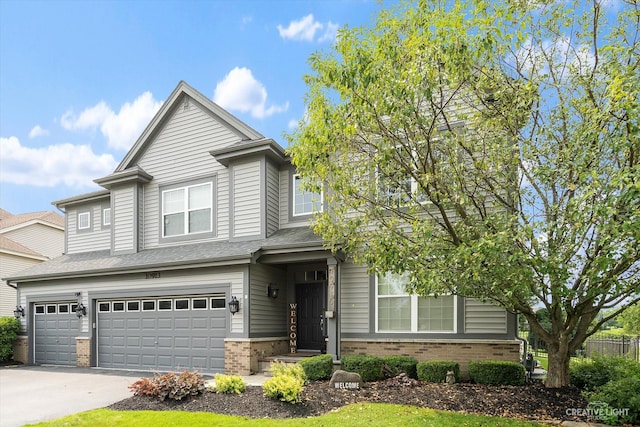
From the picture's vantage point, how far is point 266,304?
40.1 feet

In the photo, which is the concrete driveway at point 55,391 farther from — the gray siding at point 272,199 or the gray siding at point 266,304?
the gray siding at point 272,199

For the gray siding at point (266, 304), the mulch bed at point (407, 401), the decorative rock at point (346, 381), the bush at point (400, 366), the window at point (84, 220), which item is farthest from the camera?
the window at point (84, 220)

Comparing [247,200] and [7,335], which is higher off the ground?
[247,200]

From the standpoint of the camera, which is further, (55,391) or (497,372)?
(55,391)

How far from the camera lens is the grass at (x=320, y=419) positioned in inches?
246

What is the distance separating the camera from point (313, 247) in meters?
11.0

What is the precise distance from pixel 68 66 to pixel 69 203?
8.77m

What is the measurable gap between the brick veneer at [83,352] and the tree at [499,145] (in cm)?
1035

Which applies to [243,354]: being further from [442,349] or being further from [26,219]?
[26,219]

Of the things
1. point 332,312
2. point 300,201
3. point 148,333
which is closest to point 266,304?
point 332,312

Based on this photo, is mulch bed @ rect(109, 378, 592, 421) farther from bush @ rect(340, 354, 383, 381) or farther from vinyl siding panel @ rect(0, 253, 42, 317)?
vinyl siding panel @ rect(0, 253, 42, 317)

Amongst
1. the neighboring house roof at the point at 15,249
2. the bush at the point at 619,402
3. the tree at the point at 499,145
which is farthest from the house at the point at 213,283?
the neighboring house roof at the point at 15,249

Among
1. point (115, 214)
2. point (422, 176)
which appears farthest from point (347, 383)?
point (115, 214)

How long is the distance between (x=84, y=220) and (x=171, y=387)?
469 inches
